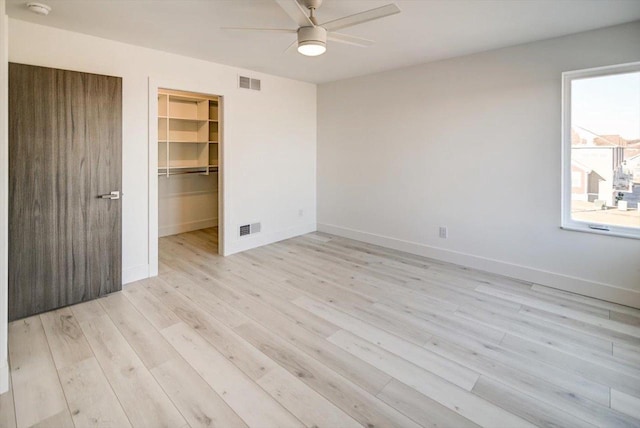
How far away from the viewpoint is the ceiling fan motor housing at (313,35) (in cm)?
247

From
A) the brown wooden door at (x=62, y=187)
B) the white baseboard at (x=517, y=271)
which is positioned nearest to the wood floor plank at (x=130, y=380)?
the brown wooden door at (x=62, y=187)

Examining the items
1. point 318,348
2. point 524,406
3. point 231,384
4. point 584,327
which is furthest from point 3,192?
point 584,327

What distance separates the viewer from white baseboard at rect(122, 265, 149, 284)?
3.66 m

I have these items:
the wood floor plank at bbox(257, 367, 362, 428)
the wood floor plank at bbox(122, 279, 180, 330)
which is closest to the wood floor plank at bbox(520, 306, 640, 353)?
the wood floor plank at bbox(257, 367, 362, 428)

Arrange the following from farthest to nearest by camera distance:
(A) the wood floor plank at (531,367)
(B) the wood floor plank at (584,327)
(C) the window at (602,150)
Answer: (C) the window at (602,150), (B) the wood floor plank at (584,327), (A) the wood floor plank at (531,367)

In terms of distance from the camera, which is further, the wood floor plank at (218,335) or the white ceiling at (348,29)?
the white ceiling at (348,29)

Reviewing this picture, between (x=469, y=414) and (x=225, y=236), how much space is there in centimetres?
361

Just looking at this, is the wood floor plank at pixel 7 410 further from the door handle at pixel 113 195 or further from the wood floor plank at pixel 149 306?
the door handle at pixel 113 195

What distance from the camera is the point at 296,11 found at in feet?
7.38

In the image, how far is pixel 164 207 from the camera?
5.82 m

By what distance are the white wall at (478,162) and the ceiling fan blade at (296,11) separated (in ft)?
8.08

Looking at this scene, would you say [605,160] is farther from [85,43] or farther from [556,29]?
[85,43]

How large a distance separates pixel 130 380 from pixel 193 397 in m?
0.46

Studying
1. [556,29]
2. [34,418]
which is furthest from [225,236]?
[556,29]
